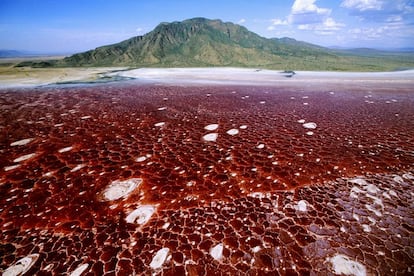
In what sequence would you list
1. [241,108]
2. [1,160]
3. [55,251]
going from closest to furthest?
[55,251]
[1,160]
[241,108]

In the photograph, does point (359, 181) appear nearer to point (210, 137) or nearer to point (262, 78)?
point (210, 137)

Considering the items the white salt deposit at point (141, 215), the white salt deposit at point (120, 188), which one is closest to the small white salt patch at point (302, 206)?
the white salt deposit at point (141, 215)

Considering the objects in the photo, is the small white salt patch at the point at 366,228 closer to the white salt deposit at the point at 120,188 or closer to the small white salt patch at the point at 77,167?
the white salt deposit at the point at 120,188

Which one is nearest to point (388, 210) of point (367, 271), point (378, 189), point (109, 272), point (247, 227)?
point (378, 189)

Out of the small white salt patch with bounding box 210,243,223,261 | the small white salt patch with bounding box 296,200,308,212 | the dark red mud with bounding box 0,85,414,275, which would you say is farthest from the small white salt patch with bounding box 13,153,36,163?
the small white salt patch with bounding box 296,200,308,212

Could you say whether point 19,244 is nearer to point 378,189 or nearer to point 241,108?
point 378,189

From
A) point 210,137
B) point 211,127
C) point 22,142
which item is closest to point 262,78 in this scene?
point 211,127

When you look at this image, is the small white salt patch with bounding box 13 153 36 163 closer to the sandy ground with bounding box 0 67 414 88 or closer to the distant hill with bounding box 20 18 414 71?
the sandy ground with bounding box 0 67 414 88
